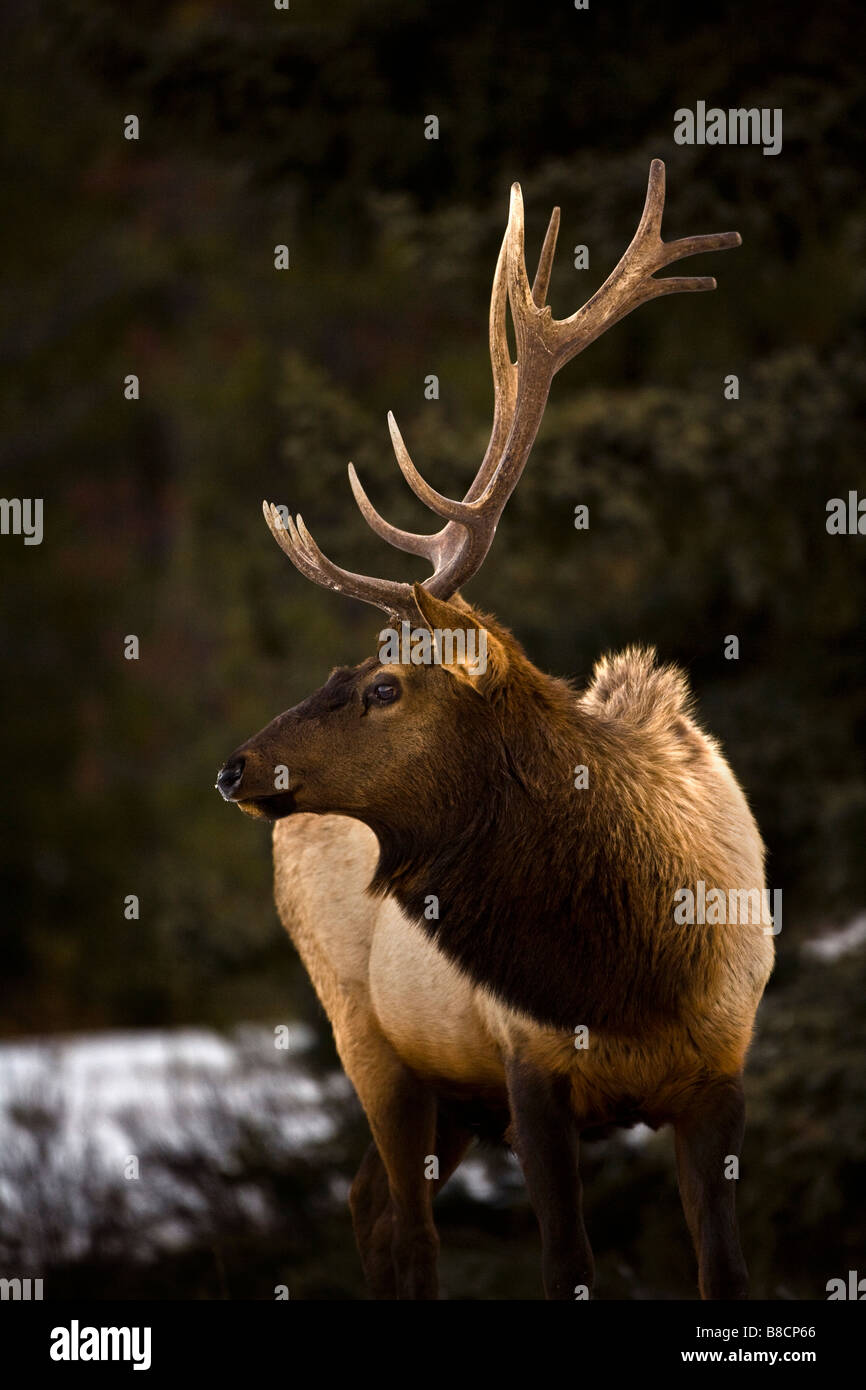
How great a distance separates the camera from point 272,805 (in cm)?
397

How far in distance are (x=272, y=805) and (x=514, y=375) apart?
1232 mm

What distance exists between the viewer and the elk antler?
420cm

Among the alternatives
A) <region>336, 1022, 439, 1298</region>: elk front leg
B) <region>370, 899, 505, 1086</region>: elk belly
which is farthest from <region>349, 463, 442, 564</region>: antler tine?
<region>336, 1022, 439, 1298</region>: elk front leg

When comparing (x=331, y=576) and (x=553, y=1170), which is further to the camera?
(x=331, y=576)

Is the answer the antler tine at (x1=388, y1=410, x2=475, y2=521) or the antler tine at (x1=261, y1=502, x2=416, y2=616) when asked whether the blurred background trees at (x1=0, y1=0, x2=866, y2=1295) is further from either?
the antler tine at (x1=261, y1=502, x2=416, y2=616)

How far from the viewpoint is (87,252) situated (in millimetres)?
16719

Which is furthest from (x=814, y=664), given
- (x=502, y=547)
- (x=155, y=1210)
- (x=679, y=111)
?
(x=155, y=1210)

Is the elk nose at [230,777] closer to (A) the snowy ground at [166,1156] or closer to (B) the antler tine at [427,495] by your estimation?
(B) the antler tine at [427,495]

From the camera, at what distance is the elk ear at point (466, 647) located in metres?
4.02

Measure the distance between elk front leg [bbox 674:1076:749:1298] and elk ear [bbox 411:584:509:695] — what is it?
1.00 metres

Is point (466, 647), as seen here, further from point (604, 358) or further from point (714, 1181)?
point (604, 358)

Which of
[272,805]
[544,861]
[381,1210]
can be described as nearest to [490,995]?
[544,861]
